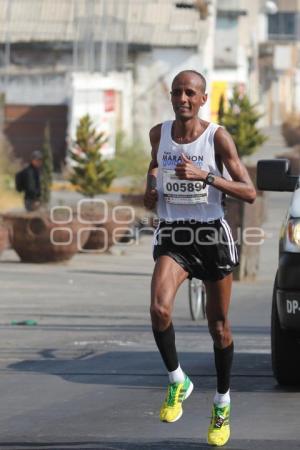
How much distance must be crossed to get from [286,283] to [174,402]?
1516mm

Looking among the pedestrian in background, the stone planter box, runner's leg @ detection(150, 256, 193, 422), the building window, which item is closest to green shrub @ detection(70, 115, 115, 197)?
the pedestrian in background

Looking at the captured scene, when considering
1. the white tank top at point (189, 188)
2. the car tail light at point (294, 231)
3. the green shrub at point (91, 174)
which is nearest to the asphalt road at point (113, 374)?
the car tail light at point (294, 231)

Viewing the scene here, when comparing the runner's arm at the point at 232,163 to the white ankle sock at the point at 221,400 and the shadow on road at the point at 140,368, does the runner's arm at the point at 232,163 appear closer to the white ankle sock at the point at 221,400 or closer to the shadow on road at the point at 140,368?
the white ankle sock at the point at 221,400

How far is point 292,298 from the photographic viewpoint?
8688 millimetres

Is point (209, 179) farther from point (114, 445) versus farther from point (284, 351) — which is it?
point (284, 351)

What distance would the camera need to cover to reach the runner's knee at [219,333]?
7602 millimetres

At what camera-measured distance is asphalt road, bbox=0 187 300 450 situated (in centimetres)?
778

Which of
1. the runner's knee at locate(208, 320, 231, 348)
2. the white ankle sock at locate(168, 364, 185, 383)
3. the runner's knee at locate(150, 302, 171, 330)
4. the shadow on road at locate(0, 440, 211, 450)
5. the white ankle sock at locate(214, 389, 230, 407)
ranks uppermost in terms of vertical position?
the runner's knee at locate(150, 302, 171, 330)

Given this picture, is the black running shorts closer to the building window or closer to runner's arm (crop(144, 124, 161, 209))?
runner's arm (crop(144, 124, 161, 209))

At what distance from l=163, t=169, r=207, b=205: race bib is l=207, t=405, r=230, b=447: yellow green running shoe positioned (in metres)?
1.10

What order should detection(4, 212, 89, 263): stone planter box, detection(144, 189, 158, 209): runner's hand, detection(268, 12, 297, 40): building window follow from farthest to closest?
detection(268, 12, 297, 40): building window
detection(4, 212, 89, 263): stone planter box
detection(144, 189, 158, 209): runner's hand

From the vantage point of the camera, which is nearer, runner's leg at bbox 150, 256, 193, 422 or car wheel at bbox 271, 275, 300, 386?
runner's leg at bbox 150, 256, 193, 422

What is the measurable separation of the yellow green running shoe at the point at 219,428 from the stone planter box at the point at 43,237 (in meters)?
14.8

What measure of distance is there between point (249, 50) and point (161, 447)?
233 feet
